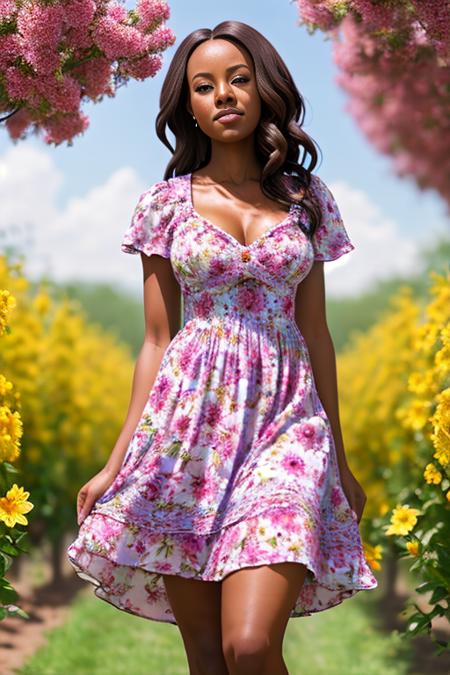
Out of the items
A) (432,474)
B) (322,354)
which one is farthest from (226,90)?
(432,474)

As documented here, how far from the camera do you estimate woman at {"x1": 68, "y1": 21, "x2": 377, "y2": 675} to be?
2.85m

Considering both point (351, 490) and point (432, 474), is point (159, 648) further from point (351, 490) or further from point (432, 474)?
point (351, 490)

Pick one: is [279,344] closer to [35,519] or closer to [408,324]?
[408,324]

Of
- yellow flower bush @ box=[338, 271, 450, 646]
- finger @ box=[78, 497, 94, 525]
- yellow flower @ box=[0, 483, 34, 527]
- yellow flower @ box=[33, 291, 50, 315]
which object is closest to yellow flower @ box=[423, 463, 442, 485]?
yellow flower bush @ box=[338, 271, 450, 646]

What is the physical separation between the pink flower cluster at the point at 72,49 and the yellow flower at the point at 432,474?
63.8 inches

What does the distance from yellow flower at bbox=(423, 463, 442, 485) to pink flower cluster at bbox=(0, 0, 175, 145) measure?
162cm

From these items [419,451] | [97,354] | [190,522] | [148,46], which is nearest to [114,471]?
[190,522]

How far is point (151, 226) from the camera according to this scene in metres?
3.20

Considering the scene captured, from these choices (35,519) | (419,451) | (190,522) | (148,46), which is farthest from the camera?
(35,519)

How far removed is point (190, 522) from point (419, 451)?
358cm

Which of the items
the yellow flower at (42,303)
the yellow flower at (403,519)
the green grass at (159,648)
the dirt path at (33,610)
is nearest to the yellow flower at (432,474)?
the yellow flower at (403,519)

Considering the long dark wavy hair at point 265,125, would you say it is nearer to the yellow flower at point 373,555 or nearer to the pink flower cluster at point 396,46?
the pink flower cluster at point 396,46

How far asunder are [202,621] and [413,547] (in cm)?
95

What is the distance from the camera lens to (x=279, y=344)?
3059mm
